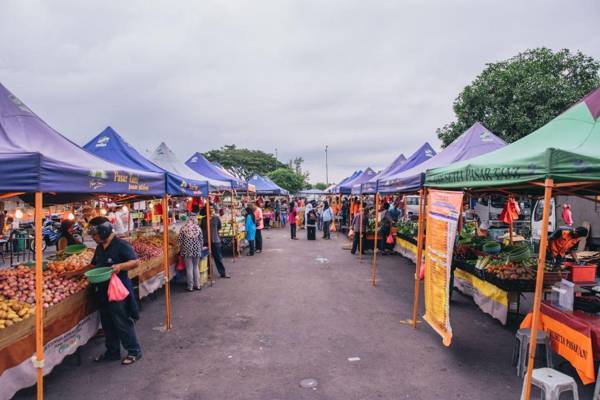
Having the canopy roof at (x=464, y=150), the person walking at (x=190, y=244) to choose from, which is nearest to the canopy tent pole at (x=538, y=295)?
the canopy roof at (x=464, y=150)

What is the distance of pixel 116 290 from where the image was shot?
4816mm

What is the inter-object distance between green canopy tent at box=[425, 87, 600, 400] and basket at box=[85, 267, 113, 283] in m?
5.05

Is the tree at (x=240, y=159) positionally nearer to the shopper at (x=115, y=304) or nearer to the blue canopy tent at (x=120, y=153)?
the blue canopy tent at (x=120, y=153)

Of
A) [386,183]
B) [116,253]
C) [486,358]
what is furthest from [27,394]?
[386,183]

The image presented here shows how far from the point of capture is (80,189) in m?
4.08

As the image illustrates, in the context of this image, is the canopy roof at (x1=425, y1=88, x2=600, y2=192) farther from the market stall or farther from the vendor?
the market stall

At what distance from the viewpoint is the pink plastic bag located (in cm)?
480

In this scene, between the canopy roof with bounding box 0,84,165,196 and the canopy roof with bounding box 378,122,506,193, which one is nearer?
the canopy roof with bounding box 0,84,165,196

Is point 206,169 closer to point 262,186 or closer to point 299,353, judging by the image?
point 262,186

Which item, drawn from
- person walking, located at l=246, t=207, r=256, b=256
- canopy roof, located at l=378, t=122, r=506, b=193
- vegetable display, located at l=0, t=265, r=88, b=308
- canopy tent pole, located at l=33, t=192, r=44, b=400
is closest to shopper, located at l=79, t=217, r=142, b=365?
Answer: vegetable display, located at l=0, t=265, r=88, b=308

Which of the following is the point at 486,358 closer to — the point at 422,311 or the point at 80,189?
the point at 422,311

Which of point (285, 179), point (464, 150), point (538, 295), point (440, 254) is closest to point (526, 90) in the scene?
point (464, 150)

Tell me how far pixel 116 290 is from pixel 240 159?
58325 mm

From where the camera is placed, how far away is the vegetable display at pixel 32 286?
4449 mm
